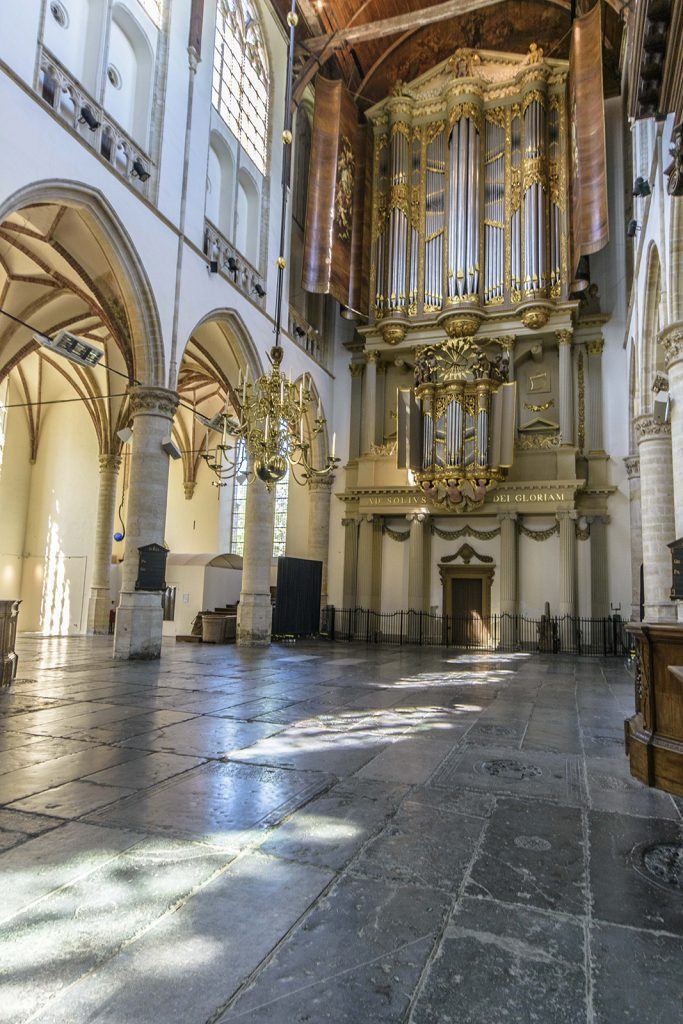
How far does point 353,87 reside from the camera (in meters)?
19.2

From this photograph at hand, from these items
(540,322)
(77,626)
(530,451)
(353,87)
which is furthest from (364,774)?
(353,87)

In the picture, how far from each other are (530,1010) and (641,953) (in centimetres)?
52

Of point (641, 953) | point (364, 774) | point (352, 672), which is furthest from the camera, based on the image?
point (352, 672)

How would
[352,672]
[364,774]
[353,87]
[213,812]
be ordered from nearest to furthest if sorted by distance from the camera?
[213,812], [364,774], [352,672], [353,87]

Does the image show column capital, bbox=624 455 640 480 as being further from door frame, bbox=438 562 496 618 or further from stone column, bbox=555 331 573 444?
door frame, bbox=438 562 496 618

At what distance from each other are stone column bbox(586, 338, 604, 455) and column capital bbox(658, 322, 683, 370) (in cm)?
834

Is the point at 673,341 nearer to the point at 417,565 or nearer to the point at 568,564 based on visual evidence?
the point at 568,564

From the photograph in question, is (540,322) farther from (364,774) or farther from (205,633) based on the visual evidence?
(364,774)

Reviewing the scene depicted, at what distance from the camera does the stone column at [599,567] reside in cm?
1573

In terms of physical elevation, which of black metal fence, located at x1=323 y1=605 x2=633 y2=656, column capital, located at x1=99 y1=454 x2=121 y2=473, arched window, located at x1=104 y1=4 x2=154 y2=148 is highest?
arched window, located at x1=104 y1=4 x2=154 y2=148

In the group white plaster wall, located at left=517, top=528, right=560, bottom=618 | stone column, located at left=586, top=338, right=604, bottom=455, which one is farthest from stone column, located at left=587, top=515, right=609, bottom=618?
stone column, located at left=586, top=338, right=604, bottom=455

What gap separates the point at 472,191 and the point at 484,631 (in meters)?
11.8

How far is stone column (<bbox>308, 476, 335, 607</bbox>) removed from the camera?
59.6 ft

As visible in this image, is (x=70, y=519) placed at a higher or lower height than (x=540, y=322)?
lower
